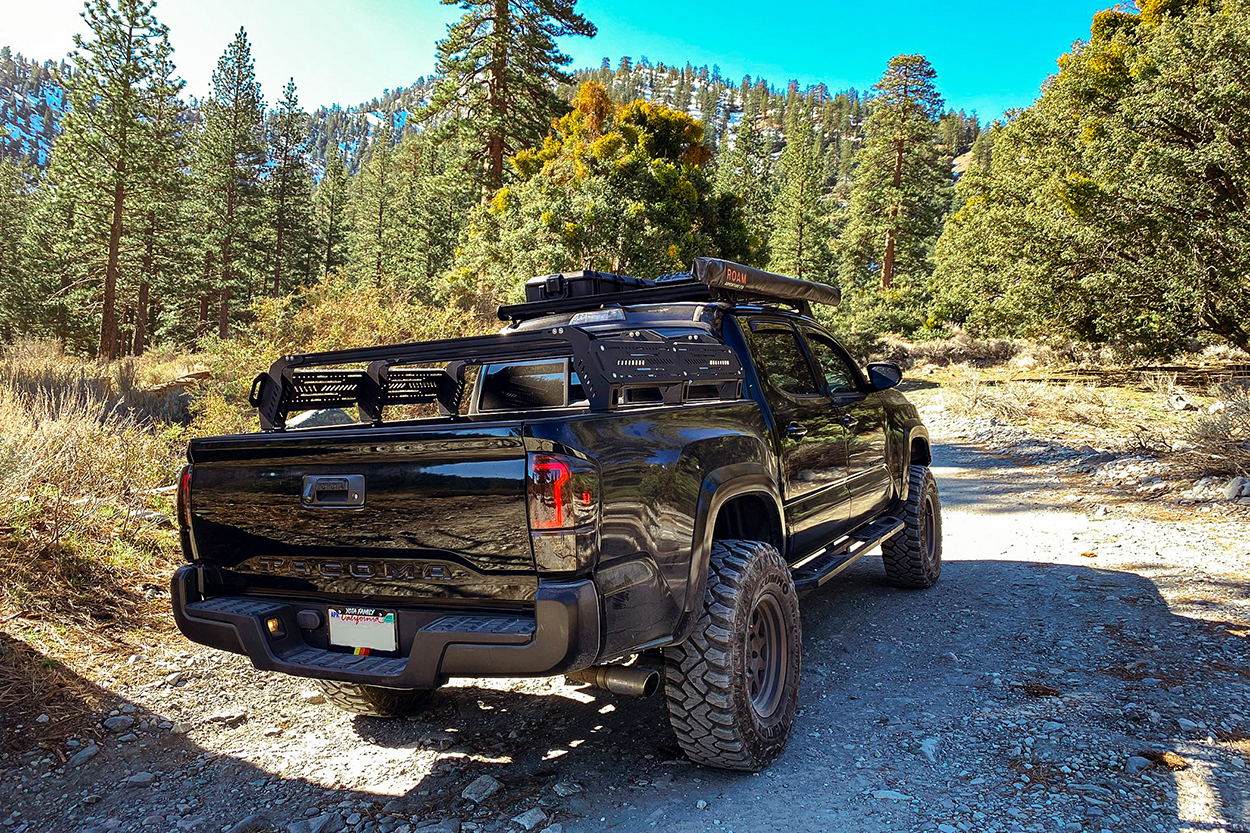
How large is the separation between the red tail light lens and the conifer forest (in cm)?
1174

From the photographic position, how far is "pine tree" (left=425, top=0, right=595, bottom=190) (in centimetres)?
2692

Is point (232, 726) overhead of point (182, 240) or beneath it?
beneath

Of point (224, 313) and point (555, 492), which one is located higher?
point (224, 313)

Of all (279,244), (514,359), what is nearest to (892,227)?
(279,244)

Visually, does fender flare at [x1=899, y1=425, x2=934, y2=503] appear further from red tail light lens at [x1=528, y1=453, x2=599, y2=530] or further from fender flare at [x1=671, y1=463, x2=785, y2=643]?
red tail light lens at [x1=528, y1=453, x2=599, y2=530]

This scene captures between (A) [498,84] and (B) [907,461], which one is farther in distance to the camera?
(A) [498,84]

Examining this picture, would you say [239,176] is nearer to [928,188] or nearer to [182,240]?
[182,240]

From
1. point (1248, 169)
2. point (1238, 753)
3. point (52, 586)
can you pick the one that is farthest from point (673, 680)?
point (1248, 169)

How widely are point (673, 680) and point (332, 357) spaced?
1.90m

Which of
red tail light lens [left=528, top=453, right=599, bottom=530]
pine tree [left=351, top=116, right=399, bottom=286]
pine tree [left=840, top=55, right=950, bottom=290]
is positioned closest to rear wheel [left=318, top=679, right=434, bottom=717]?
red tail light lens [left=528, top=453, right=599, bottom=530]

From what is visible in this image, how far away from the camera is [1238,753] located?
309cm

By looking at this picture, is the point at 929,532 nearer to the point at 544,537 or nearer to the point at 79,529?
the point at 544,537

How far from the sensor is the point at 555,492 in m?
2.38

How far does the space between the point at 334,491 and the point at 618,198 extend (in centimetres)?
2000
